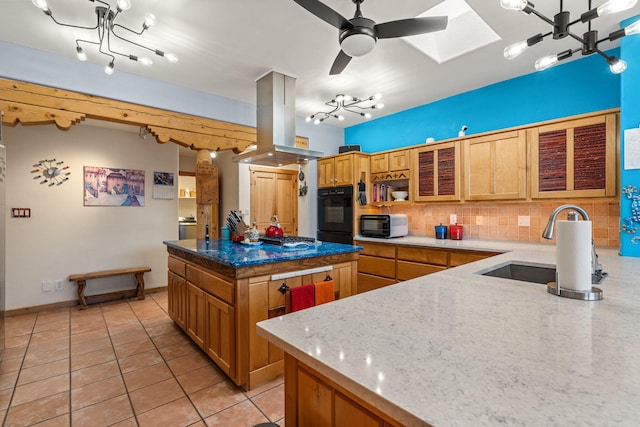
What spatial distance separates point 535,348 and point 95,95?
3920mm

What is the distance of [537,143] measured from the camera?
3068 millimetres

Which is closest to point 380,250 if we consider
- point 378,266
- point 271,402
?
point 378,266

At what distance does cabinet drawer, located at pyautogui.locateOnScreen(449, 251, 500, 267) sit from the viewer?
3133mm

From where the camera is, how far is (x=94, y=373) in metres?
2.40

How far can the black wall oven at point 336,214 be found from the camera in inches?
177

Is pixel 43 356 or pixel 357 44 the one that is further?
pixel 43 356

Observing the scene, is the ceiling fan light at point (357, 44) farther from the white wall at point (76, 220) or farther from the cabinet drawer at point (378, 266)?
the white wall at point (76, 220)

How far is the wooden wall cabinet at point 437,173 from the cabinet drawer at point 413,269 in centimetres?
88

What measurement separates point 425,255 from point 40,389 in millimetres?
3599

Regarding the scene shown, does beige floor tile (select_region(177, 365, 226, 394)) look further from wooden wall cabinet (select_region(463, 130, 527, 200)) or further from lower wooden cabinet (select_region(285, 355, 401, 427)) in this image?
wooden wall cabinet (select_region(463, 130, 527, 200))

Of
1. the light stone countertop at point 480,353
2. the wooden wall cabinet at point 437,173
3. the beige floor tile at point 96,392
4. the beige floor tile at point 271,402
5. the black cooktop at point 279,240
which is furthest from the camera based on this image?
the wooden wall cabinet at point 437,173

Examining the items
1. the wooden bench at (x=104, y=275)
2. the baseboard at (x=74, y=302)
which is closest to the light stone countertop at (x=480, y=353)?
the wooden bench at (x=104, y=275)

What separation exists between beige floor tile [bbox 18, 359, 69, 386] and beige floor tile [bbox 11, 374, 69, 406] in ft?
0.22

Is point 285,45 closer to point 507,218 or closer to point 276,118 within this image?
point 276,118
